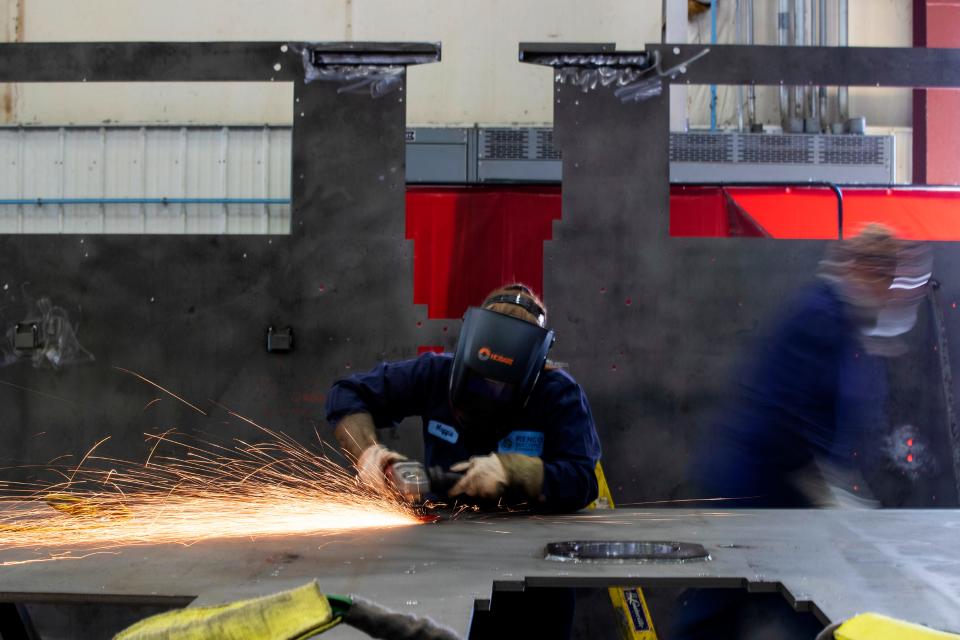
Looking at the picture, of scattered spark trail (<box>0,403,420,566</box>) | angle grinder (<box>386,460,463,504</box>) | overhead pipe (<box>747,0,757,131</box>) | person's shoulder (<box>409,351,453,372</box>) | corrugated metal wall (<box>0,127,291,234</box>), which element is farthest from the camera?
overhead pipe (<box>747,0,757,131</box>)

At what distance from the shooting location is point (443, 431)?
107 inches

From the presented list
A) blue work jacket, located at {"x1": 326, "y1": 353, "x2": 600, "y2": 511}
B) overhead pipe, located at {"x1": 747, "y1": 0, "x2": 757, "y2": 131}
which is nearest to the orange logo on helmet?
A: blue work jacket, located at {"x1": 326, "y1": 353, "x2": 600, "y2": 511}

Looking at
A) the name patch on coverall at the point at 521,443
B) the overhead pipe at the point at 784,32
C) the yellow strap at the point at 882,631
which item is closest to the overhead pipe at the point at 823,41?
the overhead pipe at the point at 784,32

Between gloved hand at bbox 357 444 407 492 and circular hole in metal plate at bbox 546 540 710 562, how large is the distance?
24.5 inches

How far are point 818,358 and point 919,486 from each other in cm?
105

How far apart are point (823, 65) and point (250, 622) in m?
2.99

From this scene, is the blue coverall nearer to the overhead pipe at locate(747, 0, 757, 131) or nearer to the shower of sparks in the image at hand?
the shower of sparks

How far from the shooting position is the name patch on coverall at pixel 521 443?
2662 millimetres

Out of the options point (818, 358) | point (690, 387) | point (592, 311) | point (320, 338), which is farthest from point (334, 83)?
point (818, 358)

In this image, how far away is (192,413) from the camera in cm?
335

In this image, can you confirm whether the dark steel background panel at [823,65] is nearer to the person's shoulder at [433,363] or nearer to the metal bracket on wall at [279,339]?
the person's shoulder at [433,363]

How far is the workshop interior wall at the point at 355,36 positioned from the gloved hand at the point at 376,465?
17.6 feet

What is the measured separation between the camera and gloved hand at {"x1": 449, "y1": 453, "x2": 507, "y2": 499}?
2365mm

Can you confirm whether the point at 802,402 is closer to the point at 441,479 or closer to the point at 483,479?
the point at 483,479
